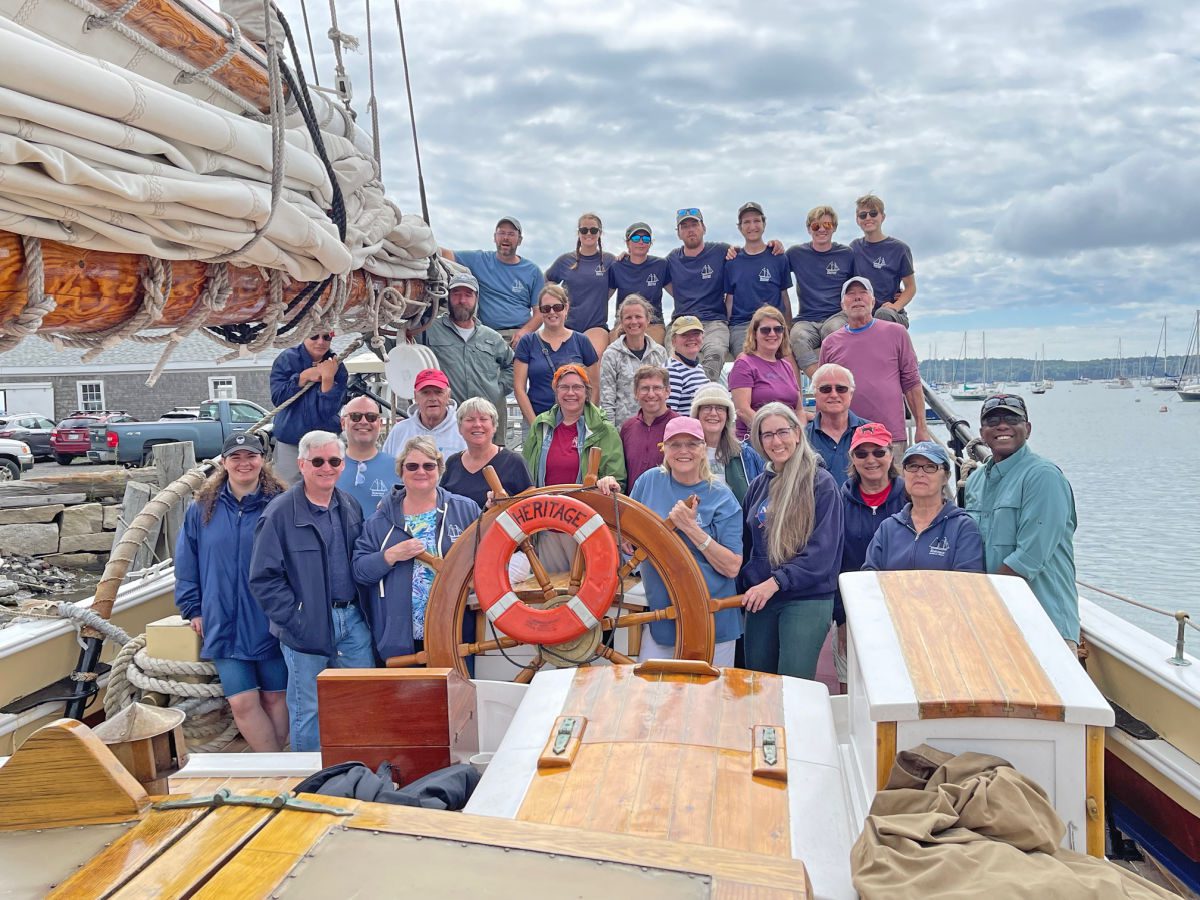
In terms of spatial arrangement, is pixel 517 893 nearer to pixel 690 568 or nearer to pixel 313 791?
pixel 313 791

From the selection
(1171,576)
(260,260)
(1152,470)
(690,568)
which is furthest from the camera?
(1152,470)

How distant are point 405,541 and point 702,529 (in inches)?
40.1

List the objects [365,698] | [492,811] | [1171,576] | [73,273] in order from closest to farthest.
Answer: [492,811] → [73,273] → [365,698] → [1171,576]

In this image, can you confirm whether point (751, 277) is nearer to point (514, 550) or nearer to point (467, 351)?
point (467, 351)

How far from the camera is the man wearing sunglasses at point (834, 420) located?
3.43 metres

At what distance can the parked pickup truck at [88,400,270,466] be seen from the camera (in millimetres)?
15984

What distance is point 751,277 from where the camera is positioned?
5.21 meters

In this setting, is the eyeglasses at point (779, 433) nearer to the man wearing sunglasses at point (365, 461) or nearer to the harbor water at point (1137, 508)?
the man wearing sunglasses at point (365, 461)

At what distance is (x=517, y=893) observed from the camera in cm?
118

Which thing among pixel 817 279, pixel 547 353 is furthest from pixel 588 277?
pixel 817 279

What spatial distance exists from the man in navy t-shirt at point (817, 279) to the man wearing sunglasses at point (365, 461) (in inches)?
105

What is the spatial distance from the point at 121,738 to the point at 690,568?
5.76 feet

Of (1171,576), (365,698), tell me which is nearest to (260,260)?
(365,698)

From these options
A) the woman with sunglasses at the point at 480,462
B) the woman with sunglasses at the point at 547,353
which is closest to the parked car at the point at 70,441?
the woman with sunglasses at the point at 547,353
